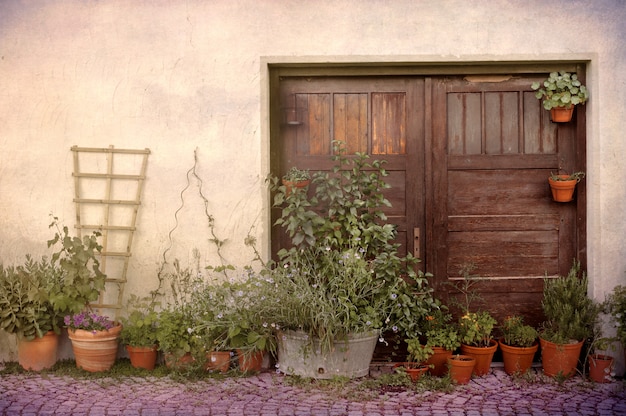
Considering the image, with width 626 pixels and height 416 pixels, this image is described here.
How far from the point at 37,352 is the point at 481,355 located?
3784 mm

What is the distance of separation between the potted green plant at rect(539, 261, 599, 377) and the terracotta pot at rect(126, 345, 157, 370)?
334 cm

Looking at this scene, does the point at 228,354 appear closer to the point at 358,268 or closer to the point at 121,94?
the point at 358,268

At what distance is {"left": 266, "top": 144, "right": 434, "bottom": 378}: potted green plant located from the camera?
624 centimetres

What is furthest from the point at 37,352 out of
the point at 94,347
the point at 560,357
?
the point at 560,357

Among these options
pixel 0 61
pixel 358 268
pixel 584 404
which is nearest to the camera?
pixel 584 404

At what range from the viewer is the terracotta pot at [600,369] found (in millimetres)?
6426

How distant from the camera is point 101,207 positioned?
688cm

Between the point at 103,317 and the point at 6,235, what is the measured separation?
1218 mm

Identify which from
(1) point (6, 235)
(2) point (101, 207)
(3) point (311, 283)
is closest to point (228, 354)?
(3) point (311, 283)

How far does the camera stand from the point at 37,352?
6.54m

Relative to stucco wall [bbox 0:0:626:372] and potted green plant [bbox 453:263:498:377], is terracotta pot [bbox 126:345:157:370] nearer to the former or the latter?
stucco wall [bbox 0:0:626:372]

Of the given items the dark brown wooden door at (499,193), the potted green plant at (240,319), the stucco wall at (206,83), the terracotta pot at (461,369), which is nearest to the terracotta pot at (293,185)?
the stucco wall at (206,83)

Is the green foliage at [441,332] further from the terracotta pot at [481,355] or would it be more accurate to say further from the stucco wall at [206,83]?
the stucco wall at [206,83]

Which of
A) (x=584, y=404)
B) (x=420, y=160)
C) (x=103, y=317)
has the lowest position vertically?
(x=584, y=404)
